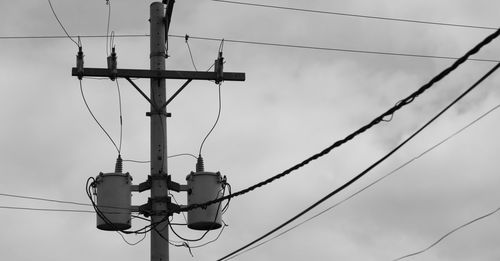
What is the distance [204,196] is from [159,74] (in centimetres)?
189

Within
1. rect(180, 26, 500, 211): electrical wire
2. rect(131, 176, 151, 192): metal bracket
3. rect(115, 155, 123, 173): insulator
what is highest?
rect(115, 155, 123, 173): insulator

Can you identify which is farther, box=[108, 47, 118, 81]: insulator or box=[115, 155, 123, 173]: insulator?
box=[108, 47, 118, 81]: insulator

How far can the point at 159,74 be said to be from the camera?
14.2 metres

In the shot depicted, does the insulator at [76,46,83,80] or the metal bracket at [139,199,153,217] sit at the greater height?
the insulator at [76,46,83,80]

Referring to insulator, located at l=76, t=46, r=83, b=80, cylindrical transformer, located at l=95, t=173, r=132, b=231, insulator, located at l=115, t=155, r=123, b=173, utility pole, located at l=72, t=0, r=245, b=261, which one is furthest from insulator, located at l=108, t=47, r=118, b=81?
cylindrical transformer, located at l=95, t=173, r=132, b=231

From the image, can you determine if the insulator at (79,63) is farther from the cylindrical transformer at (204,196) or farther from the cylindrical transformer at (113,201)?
the cylindrical transformer at (204,196)

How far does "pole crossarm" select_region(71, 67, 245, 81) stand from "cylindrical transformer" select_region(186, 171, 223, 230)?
1.43 m

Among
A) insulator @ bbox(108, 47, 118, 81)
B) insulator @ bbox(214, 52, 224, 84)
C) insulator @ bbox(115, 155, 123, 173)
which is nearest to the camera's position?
insulator @ bbox(115, 155, 123, 173)

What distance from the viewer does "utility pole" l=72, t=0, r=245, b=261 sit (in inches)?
530

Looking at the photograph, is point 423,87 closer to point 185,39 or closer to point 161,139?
point 161,139

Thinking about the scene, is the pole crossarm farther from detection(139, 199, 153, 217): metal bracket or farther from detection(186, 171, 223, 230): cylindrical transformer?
detection(139, 199, 153, 217): metal bracket

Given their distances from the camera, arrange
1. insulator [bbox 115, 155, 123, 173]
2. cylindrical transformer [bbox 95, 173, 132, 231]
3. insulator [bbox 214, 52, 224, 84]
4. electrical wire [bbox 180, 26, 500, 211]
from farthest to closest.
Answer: insulator [bbox 214, 52, 224, 84] < insulator [bbox 115, 155, 123, 173] < cylindrical transformer [bbox 95, 173, 132, 231] < electrical wire [bbox 180, 26, 500, 211]

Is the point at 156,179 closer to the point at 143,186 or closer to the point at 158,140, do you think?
the point at 143,186

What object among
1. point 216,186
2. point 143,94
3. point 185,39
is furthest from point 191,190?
point 185,39
